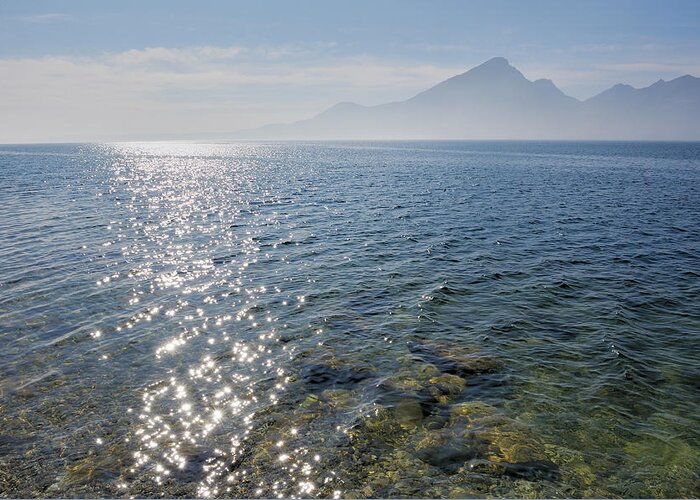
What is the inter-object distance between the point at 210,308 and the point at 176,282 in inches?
233

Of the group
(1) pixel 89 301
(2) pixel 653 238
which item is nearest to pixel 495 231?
(2) pixel 653 238

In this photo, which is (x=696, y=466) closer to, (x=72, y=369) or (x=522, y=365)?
(x=522, y=365)

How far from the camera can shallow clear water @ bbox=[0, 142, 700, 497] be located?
41.6 feet

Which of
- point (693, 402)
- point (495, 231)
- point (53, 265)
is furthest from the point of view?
point (495, 231)

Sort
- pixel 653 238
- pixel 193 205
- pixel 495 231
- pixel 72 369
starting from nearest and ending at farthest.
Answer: pixel 72 369, pixel 653 238, pixel 495 231, pixel 193 205

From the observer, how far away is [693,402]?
1603 cm

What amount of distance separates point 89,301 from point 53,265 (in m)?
10.1

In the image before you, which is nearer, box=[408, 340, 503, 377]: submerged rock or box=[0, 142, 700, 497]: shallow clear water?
box=[0, 142, 700, 497]: shallow clear water

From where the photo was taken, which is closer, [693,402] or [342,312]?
[693,402]

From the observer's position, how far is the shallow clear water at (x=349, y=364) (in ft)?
41.6

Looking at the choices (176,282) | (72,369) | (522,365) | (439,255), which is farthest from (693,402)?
(176,282)

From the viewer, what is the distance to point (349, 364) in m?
18.9

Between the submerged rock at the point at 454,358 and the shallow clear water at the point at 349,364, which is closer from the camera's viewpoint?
the shallow clear water at the point at 349,364

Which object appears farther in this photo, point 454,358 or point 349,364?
point 454,358
